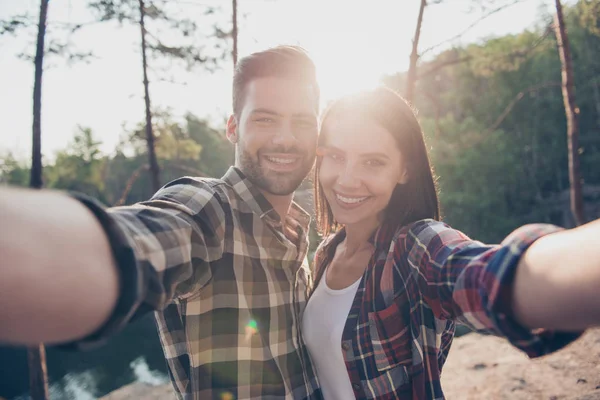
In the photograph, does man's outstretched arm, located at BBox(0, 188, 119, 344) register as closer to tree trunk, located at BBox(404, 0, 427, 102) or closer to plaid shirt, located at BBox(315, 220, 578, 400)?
plaid shirt, located at BBox(315, 220, 578, 400)

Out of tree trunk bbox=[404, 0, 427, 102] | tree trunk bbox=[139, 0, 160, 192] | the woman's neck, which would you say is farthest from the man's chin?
tree trunk bbox=[139, 0, 160, 192]

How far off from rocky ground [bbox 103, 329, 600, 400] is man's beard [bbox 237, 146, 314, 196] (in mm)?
3826

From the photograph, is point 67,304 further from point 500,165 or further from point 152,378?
point 500,165

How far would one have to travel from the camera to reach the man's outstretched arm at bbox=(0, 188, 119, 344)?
497 millimetres

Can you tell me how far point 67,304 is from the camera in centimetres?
55

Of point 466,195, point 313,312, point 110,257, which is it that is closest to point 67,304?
point 110,257

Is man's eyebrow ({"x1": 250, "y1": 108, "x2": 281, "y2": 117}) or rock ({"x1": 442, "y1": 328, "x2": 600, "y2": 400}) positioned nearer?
man's eyebrow ({"x1": 250, "y1": 108, "x2": 281, "y2": 117})

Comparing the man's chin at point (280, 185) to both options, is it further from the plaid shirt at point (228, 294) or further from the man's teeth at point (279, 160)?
the plaid shirt at point (228, 294)

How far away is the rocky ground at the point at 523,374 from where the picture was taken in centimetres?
383

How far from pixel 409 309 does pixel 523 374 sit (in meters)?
4.08

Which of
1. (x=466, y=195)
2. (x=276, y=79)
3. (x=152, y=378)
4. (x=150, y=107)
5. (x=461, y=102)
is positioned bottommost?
(x=152, y=378)

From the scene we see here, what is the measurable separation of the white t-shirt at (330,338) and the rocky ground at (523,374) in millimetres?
3343

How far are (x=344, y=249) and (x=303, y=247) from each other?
361 millimetres

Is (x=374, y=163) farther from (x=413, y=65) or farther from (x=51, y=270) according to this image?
(x=413, y=65)
